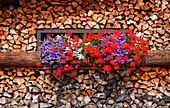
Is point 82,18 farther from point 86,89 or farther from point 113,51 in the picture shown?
point 86,89

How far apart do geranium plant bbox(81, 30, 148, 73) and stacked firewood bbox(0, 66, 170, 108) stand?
14.3 inches

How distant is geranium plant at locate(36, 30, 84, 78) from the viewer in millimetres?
2820

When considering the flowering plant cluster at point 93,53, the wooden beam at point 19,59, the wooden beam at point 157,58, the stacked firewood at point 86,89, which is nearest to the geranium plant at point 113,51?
the flowering plant cluster at point 93,53

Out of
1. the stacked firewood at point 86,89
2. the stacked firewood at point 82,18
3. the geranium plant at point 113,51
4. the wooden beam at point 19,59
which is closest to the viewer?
the geranium plant at point 113,51

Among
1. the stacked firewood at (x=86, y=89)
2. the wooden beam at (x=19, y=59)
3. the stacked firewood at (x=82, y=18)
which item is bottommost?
the stacked firewood at (x=86, y=89)

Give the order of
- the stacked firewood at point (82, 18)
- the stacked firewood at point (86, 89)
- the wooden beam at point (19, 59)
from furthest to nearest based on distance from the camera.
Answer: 1. the stacked firewood at point (82, 18)
2. the stacked firewood at point (86, 89)
3. the wooden beam at point (19, 59)

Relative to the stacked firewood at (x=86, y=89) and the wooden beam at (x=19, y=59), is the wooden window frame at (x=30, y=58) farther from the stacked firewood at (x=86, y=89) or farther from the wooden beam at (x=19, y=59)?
the stacked firewood at (x=86, y=89)

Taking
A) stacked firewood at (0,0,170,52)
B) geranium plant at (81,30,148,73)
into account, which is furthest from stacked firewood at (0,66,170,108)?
stacked firewood at (0,0,170,52)

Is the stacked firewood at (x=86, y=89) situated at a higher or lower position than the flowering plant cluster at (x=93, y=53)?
lower

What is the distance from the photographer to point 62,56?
279 cm

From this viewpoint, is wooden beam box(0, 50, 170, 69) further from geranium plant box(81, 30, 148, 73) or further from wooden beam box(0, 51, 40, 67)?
geranium plant box(81, 30, 148, 73)

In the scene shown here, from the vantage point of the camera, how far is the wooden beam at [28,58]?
3.00 meters

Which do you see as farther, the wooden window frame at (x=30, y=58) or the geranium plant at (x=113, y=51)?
the wooden window frame at (x=30, y=58)

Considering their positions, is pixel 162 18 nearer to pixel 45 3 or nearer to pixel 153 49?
pixel 153 49
